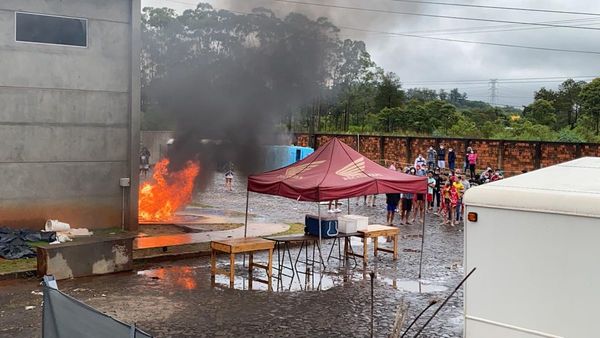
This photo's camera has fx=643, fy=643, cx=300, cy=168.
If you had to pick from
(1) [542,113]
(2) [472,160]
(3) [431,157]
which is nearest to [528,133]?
(1) [542,113]

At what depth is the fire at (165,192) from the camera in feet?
Answer: 59.1

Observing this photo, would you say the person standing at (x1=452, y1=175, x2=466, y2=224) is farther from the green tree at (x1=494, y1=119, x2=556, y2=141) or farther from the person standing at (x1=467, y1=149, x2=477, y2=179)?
the green tree at (x1=494, y1=119, x2=556, y2=141)

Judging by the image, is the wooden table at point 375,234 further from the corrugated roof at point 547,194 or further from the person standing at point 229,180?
the person standing at point 229,180

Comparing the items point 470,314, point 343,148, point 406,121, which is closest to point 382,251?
point 343,148

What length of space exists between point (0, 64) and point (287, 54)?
11528mm

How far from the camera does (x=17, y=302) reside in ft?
30.8

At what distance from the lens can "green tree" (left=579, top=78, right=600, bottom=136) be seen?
35719mm

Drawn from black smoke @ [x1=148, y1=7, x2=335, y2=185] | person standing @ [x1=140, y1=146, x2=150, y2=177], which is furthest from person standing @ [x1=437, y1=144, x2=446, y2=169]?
person standing @ [x1=140, y1=146, x2=150, y2=177]

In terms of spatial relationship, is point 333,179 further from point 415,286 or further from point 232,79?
point 232,79

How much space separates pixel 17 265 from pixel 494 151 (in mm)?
23232

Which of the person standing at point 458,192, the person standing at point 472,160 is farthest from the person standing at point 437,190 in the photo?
the person standing at point 472,160

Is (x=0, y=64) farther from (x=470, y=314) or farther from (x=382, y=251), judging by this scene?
(x=470, y=314)

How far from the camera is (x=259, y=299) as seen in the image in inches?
390

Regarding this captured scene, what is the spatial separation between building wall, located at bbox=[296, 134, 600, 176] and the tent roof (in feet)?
59.6
